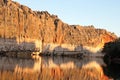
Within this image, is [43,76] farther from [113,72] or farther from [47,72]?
[113,72]

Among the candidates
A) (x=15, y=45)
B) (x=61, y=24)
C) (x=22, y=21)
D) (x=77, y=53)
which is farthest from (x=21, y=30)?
(x=61, y=24)

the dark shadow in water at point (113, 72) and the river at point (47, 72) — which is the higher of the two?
the river at point (47, 72)

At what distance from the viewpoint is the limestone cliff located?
108m

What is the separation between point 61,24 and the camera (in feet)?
470

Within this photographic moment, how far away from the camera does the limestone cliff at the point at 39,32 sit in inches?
4262

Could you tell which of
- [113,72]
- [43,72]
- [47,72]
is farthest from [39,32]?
[43,72]

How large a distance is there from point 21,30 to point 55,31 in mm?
23977

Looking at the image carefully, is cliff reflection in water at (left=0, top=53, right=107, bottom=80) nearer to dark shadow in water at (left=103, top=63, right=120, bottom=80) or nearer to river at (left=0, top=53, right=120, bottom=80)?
river at (left=0, top=53, right=120, bottom=80)

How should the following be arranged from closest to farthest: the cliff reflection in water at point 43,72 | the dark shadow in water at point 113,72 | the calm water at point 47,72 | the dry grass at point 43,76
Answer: the dry grass at point 43,76 → the cliff reflection in water at point 43,72 → the calm water at point 47,72 → the dark shadow in water at point 113,72

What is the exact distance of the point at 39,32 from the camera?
125875mm

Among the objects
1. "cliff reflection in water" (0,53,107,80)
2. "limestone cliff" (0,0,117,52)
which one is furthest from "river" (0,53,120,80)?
"limestone cliff" (0,0,117,52)

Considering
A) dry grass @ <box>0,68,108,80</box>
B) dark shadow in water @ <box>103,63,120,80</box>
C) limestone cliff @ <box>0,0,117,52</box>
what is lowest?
dark shadow in water @ <box>103,63,120,80</box>

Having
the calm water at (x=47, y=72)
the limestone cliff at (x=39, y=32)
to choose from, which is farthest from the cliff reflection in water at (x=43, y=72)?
the limestone cliff at (x=39, y=32)

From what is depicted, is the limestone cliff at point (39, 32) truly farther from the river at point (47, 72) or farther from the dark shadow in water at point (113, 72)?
the dark shadow in water at point (113, 72)
